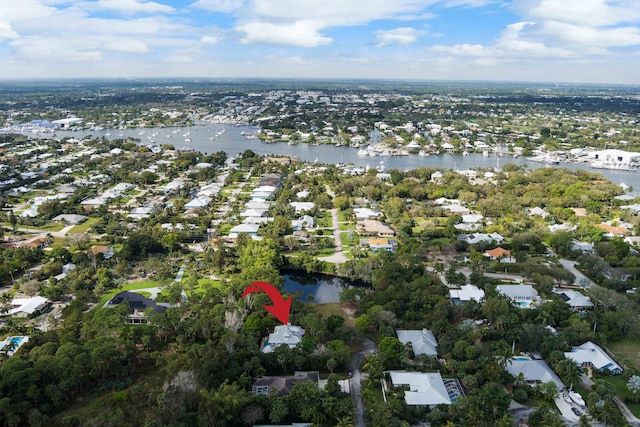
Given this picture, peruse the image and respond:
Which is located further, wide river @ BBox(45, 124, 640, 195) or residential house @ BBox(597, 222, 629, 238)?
wide river @ BBox(45, 124, 640, 195)

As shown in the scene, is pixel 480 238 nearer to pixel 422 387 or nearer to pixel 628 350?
pixel 628 350

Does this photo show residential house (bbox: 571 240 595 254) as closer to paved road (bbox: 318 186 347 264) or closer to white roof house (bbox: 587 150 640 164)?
paved road (bbox: 318 186 347 264)

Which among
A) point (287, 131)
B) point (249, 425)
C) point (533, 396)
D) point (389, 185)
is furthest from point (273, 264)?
point (287, 131)

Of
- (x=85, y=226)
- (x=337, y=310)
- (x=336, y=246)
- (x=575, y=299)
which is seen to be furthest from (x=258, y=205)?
(x=575, y=299)

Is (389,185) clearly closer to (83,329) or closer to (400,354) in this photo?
(400,354)

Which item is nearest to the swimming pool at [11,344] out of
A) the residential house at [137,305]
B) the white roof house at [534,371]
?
the residential house at [137,305]

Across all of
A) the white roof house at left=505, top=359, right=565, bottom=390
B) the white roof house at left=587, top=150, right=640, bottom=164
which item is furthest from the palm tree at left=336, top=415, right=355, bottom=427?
the white roof house at left=587, top=150, right=640, bottom=164
